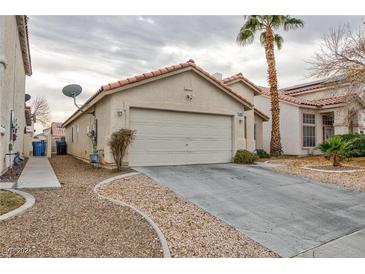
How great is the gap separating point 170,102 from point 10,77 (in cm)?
589

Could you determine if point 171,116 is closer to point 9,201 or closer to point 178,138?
point 178,138

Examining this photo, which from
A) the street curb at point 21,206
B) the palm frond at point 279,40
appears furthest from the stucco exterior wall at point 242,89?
the street curb at point 21,206

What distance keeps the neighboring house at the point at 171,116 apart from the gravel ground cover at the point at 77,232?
16.5 ft

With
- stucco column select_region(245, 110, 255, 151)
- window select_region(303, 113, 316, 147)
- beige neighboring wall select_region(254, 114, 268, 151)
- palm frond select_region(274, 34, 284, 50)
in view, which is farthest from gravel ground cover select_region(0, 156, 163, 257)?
palm frond select_region(274, 34, 284, 50)

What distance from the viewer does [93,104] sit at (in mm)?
11984

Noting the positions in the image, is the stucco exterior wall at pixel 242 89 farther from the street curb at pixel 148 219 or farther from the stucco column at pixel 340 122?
the street curb at pixel 148 219

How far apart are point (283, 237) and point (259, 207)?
1475 millimetres

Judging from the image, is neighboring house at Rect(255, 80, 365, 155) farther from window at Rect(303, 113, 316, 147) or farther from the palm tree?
the palm tree

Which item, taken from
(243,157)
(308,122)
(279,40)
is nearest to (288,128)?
(308,122)

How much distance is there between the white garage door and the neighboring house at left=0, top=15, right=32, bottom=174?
13.7 feet

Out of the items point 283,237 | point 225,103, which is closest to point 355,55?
point 225,103

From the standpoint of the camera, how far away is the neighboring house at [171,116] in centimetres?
1033

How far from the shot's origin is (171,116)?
11445 millimetres

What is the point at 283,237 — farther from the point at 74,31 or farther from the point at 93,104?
the point at 93,104
